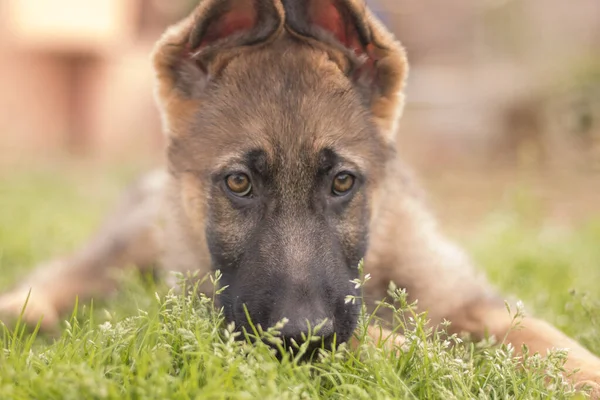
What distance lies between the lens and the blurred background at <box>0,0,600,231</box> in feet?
32.2

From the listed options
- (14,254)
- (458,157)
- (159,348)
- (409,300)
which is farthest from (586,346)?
(458,157)

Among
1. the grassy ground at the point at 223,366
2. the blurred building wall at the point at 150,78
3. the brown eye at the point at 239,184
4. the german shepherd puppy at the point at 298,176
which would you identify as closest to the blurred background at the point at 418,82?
the blurred building wall at the point at 150,78

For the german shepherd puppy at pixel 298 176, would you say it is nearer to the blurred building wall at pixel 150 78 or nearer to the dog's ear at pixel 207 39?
A: the dog's ear at pixel 207 39

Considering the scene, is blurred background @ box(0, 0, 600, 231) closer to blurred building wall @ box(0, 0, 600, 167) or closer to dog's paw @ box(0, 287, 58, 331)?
blurred building wall @ box(0, 0, 600, 167)

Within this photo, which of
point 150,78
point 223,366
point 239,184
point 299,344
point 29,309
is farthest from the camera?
point 150,78

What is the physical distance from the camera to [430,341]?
7.47ft

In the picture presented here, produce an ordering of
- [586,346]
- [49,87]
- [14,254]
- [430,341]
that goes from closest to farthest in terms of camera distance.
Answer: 1. [430,341]
2. [586,346]
3. [14,254]
4. [49,87]

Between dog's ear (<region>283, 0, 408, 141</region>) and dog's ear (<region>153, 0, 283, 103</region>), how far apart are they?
0.12 meters

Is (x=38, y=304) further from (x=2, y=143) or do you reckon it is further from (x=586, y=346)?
(x=2, y=143)

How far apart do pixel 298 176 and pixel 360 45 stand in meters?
0.76

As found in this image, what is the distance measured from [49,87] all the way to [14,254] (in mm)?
7447

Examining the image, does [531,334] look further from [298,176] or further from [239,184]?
A: [239,184]

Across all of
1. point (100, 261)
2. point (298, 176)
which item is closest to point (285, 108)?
point (298, 176)

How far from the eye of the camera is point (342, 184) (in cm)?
269
